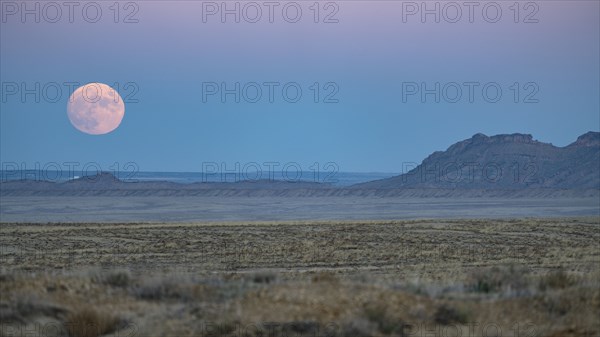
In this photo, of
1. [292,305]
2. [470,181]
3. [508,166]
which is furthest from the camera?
[508,166]

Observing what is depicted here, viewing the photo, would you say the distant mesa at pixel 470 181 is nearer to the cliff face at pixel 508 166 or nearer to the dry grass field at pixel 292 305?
the cliff face at pixel 508 166

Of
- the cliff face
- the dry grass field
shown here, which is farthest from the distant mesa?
the dry grass field

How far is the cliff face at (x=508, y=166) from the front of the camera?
127 metres

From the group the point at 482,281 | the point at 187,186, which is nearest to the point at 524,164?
the point at 187,186

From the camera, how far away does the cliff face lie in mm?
127125

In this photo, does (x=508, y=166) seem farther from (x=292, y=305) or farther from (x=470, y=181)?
(x=292, y=305)

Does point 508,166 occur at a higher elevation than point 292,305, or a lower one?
higher

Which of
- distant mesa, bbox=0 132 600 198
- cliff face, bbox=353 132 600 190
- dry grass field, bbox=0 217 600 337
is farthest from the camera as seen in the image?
cliff face, bbox=353 132 600 190

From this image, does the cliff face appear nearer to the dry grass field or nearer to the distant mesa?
the distant mesa

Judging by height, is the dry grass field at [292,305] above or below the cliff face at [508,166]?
below

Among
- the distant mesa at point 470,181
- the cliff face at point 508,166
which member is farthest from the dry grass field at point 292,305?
the cliff face at point 508,166

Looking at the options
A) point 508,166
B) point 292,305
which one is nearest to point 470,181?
point 508,166

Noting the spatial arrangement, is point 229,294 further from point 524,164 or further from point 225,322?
point 524,164

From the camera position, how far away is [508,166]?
134m
